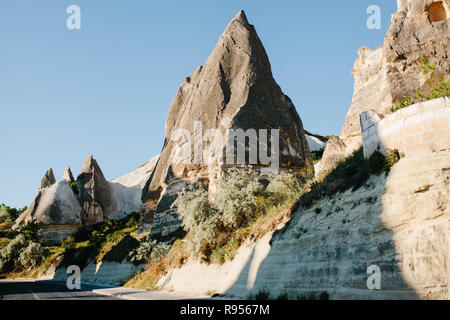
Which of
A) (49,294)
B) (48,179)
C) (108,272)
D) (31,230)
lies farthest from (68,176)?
(49,294)

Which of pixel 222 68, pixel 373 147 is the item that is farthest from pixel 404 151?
pixel 222 68

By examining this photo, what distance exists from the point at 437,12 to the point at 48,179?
212ft

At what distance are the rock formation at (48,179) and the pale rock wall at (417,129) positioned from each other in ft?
211

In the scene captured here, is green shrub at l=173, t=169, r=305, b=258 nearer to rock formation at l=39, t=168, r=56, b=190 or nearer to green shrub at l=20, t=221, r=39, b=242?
green shrub at l=20, t=221, r=39, b=242

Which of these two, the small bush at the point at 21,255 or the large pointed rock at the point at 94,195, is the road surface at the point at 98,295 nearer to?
the small bush at the point at 21,255

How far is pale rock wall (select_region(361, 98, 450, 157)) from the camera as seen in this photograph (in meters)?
7.45

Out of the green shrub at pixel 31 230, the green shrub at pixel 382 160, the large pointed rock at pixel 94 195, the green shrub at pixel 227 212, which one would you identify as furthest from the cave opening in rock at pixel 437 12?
the large pointed rock at pixel 94 195

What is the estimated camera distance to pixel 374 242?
7.12 metres

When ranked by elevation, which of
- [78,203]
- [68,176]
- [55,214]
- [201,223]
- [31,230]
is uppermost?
[68,176]

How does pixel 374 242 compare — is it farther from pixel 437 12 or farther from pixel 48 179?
pixel 48 179

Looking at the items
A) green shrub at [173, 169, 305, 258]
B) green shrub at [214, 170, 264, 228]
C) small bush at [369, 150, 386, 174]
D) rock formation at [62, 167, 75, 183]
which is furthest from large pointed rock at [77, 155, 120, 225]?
small bush at [369, 150, 386, 174]
